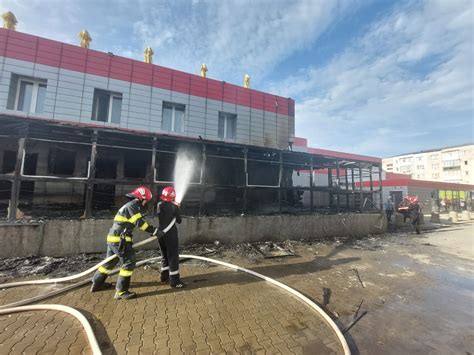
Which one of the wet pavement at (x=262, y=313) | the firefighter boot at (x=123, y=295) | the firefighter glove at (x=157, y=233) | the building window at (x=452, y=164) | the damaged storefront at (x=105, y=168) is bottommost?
the wet pavement at (x=262, y=313)

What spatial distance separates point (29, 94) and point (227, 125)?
8675 mm

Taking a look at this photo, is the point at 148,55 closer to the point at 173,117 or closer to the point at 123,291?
the point at 173,117

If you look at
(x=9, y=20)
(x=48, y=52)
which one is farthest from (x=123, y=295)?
(x=9, y=20)

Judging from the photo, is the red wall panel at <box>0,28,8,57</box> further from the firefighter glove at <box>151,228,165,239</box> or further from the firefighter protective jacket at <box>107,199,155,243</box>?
the firefighter glove at <box>151,228,165,239</box>

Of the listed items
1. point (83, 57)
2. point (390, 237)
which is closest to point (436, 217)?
point (390, 237)

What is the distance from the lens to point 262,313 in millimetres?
3518

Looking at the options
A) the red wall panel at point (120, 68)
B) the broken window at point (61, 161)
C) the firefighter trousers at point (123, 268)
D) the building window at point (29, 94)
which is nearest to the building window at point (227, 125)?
the red wall panel at point (120, 68)

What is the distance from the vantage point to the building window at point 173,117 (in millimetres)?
11406

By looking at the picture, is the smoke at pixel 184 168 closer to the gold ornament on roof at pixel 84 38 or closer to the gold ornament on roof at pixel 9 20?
the gold ornament on roof at pixel 84 38

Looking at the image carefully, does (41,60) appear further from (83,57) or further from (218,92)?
(218,92)

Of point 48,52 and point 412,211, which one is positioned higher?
point 48,52

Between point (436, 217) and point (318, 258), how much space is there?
49.8 ft

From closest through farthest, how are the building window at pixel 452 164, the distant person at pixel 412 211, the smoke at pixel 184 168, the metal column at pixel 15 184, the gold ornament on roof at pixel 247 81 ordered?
the metal column at pixel 15 184 → the smoke at pixel 184 168 → the distant person at pixel 412 211 → the gold ornament on roof at pixel 247 81 → the building window at pixel 452 164

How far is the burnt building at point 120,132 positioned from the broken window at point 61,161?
0.04m
